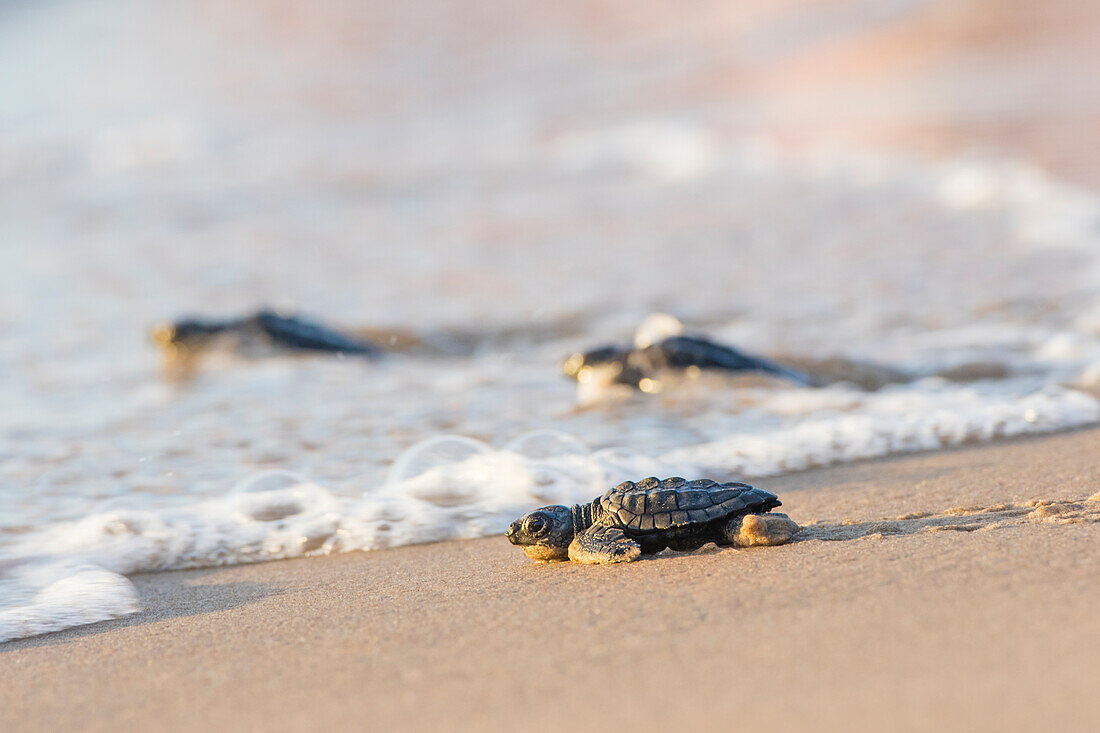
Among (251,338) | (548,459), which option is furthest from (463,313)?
(548,459)

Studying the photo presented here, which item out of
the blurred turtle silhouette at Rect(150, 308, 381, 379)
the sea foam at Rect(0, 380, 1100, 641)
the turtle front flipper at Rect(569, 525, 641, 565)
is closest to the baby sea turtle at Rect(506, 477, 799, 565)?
the turtle front flipper at Rect(569, 525, 641, 565)

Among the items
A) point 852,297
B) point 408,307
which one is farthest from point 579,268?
point 852,297

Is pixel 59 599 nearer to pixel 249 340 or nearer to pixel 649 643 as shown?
pixel 649 643

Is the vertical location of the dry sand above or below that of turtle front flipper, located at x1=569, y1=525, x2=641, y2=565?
below

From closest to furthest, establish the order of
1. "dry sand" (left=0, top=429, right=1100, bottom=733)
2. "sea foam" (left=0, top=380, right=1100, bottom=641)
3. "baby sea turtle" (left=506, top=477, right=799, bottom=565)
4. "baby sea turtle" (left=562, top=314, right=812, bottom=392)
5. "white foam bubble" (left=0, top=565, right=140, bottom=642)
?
"dry sand" (left=0, top=429, right=1100, bottom=733)
"baby sea turtle" (left=506, top=477, right=799, bottom=565)
"white foam bubble" (left=0, top=565, right=140, bottom=642)
"sea foam" (left=0, top=380, right=1100, bottom=641)
"baby sea turtle" (left=562, top=314, right=812, bottom=392)

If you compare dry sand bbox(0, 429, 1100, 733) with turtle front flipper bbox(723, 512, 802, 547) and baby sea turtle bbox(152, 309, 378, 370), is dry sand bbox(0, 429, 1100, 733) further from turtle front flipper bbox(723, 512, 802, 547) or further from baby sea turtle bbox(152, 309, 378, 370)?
baby sea turtle bbox(152, 309, 378, 370)

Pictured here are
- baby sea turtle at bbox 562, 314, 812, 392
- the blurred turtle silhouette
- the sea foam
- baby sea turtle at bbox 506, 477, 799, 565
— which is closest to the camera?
baby sea turtle at bbox 506, 477, 799, 565

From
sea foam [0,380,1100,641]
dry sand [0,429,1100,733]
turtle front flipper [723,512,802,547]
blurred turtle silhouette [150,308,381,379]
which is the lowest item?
dry sand [0,429,1100,733]

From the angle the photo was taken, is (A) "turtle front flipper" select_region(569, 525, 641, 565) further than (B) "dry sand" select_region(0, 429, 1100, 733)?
Yes
